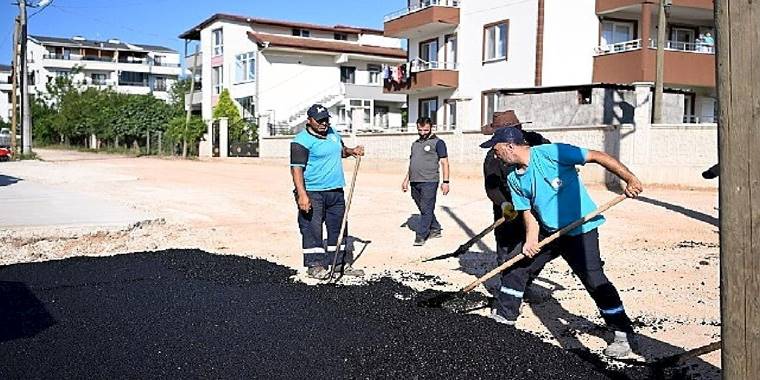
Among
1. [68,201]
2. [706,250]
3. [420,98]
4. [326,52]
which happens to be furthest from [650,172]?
[326,52]

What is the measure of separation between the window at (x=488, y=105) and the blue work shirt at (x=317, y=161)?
71.1 ft

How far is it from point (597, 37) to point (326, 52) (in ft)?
75.7

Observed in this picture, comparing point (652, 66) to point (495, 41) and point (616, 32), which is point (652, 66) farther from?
point (495, 41)

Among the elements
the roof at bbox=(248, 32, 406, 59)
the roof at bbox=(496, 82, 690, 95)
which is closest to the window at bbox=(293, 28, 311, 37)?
the roof at bbox=(248, 32, 406, 59)

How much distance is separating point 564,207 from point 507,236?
1.50m

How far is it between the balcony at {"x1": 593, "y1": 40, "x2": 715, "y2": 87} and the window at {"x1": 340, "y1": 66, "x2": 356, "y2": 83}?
23997 millimetres

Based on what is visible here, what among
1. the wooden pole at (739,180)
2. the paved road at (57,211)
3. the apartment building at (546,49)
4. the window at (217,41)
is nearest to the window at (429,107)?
the apartment building at (546,49)

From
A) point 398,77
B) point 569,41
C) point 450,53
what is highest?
point 450,53

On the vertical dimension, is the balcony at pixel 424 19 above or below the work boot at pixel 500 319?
above

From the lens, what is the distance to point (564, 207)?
16.3ft

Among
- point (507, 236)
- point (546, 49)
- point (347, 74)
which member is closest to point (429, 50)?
point (546, 49)

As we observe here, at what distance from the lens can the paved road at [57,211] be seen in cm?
981

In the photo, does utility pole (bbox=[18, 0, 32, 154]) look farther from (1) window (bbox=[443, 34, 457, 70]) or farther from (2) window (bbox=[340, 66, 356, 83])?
(2) window (bbox=[340, 66, 356, 83])

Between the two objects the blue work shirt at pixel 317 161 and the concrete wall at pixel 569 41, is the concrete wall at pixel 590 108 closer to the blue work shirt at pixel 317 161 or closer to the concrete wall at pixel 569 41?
the concrete wall at pixel 569 41
